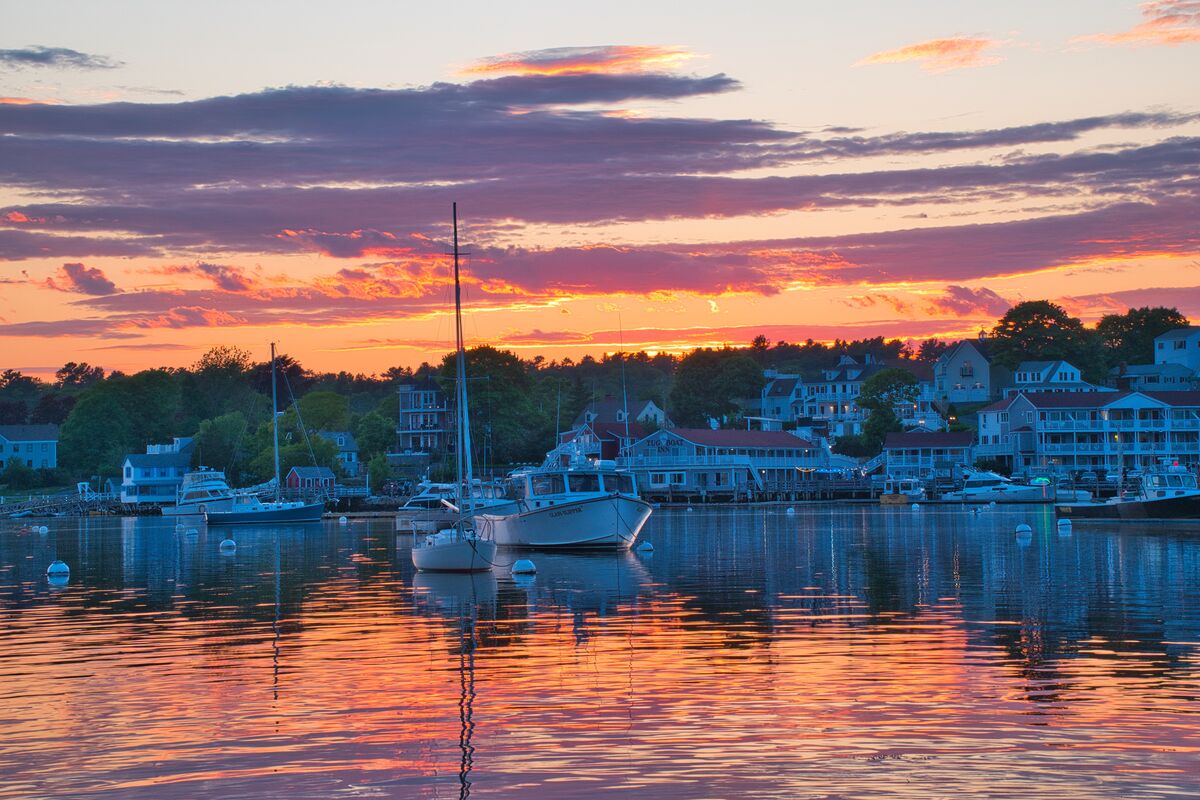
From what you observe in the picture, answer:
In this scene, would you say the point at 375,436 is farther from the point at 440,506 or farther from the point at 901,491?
the point at 901,491

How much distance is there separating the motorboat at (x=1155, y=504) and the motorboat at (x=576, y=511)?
3974 cm

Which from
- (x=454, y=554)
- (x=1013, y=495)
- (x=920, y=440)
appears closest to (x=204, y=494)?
(x=920, y=440)

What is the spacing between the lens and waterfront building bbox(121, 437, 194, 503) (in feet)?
583

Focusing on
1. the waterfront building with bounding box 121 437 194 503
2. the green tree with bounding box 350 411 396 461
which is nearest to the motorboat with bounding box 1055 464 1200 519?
the green tree with bounding box 350 411 396 461

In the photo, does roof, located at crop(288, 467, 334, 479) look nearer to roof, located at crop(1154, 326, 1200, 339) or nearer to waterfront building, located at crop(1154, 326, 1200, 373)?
waterfront building, located at crop(1154, 326, 1200, 373)

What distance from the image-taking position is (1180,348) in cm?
19125

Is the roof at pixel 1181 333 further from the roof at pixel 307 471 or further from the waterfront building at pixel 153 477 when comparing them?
the waterfront building at pixel 153 477

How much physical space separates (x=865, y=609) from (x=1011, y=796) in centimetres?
2052

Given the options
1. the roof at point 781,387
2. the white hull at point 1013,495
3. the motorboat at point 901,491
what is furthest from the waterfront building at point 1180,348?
the white hull at point 1013,495

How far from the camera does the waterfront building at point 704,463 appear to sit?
484 feet

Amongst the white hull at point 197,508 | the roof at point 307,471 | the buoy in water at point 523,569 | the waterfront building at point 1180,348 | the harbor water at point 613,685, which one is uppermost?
the waterfront building at point 1180,348

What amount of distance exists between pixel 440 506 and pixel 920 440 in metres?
53.2

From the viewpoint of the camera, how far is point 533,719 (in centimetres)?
1973

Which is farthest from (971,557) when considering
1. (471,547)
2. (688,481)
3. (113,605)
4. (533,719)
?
(688,481)
